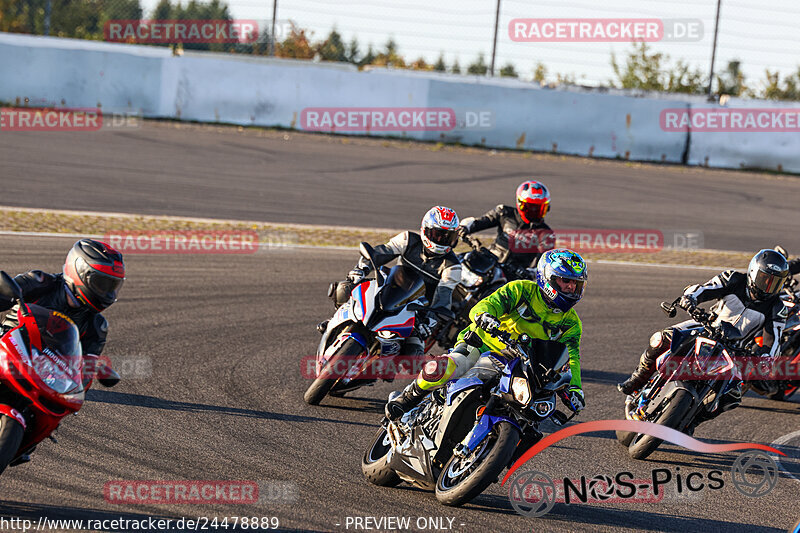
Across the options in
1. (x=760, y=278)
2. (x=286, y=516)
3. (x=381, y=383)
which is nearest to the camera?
(x=286, y=516)

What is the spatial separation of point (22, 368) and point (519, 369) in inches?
117

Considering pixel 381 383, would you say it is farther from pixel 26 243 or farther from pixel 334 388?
pixel 26 243

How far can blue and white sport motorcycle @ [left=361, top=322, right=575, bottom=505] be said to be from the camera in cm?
591

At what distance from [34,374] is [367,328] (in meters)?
3.65

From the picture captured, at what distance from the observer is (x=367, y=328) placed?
8.37 m

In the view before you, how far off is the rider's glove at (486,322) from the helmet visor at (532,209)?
4306mm

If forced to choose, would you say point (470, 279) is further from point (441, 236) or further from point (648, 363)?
point (648, 363)

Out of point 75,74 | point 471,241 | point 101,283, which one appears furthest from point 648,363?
point 75,74

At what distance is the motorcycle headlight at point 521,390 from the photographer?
5.88 m

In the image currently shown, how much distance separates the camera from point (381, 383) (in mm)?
9422

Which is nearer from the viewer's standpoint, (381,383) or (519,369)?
(519,369)

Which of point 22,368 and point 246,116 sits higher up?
point 246,116

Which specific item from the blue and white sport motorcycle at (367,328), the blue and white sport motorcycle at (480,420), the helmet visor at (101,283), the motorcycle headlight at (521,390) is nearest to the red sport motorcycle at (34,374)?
the helmet visor at (101,283)

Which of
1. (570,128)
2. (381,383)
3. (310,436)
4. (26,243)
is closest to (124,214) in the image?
→ (26,243)
